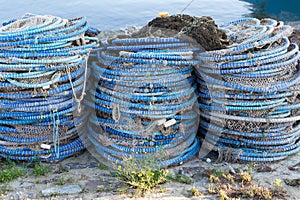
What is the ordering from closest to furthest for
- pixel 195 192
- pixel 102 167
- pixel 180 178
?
pixel 195 192 < pixel 180 178 < pixel 102 167

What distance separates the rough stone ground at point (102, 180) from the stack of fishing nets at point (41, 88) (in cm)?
20

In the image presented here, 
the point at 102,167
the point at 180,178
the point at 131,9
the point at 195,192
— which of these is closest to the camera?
the point at 195,192

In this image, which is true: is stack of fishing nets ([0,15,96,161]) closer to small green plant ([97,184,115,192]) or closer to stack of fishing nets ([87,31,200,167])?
stack of fishing nets ([87,31,200,167])

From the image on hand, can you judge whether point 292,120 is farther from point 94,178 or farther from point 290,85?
point 94,178

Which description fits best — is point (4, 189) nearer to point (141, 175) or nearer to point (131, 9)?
point (141, 175)

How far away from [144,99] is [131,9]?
7.99 metres

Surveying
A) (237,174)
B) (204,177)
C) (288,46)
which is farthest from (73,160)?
(288,46)

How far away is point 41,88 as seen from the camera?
9.99 ft

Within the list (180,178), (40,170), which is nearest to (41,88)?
(40,170)

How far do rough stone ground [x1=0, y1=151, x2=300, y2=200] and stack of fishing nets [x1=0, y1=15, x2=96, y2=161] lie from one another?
199 millimetres

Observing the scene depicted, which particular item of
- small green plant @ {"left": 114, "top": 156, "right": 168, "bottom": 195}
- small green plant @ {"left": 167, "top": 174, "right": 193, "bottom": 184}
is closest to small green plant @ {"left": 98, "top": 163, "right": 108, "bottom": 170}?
small green plant @ {"left": 114, "top": 156, "right": 168, "bottom": 195}

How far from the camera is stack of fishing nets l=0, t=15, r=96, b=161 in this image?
303cm

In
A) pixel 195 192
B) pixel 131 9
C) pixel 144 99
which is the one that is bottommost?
pixel 131 9

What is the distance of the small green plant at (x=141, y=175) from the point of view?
111 inches
